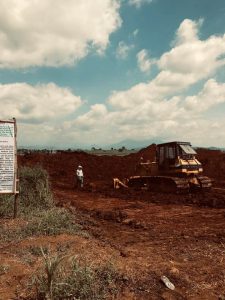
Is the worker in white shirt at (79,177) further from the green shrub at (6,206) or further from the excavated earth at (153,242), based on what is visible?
the green shrub at (6,206)

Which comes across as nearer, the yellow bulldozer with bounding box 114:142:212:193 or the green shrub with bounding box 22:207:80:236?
the green shrub with bounding box 22:207:80:236

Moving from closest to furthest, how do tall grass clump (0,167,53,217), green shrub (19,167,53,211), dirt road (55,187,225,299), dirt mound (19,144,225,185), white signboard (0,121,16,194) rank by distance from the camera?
dirt road (55,187,225,299) → white signboard (0,121,16,194) → tall grass clump (0,167,53,217) → green shrub (19,167,53,211) → dirt mound (19,144,225,185)

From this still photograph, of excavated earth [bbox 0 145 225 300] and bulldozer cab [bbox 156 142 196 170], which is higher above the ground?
bulldozer cab [bbox 156 142 196 170]

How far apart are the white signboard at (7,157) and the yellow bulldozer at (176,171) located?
12677 mm

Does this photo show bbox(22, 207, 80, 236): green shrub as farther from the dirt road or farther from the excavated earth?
the dirt road

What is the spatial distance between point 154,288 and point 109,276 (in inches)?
31.5

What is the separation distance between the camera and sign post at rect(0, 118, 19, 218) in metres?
11.6

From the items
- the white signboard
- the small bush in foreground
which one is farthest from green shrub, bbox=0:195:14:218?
the small bush in foreground

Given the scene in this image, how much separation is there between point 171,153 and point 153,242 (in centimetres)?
1314

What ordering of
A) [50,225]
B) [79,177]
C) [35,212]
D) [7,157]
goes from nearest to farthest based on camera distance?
[50,225], [7,157], [35,212], [79,177]

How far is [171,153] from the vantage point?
2367 centimetres

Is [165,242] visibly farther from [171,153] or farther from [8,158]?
[171,153]

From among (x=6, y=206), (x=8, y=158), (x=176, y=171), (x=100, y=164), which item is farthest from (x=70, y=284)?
(x=100, y=164)

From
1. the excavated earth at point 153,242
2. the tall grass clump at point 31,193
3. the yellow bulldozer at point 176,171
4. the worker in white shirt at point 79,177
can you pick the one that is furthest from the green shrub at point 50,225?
the worker in white shirt at point 79,177
